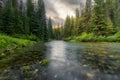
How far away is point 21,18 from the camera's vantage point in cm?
4594

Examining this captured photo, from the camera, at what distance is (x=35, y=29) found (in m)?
52.0

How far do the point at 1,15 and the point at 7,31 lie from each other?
3.85 m

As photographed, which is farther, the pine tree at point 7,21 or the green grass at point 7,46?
the pine tree at point 7,21

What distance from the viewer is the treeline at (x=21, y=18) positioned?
36906 millimetres

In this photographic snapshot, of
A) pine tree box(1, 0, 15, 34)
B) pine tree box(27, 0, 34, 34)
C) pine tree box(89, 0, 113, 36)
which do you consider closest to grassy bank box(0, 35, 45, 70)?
pine tree box(1, 0, 15, 34)

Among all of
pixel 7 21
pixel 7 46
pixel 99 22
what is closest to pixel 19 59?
pixel 7 46

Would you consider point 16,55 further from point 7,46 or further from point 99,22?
point 99,22

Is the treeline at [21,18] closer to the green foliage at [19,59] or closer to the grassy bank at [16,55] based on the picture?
the grassy bank at [16,55]

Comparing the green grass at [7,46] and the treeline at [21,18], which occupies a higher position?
the treeline at [21,18]

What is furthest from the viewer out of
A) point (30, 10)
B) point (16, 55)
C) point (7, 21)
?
point (30, 10)

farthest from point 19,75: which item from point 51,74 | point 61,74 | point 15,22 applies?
point 15,22

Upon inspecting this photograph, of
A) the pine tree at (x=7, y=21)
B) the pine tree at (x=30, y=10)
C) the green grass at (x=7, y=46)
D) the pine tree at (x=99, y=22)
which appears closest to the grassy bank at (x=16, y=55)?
the green grass at (x=7, y=46)

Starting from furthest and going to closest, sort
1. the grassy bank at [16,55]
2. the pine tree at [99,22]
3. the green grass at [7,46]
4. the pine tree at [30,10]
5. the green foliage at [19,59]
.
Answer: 1. the pine tree at [30,10]
2. the pine tree at [99,22]
3. the green grass at [7,46]
4. the grassy bank at [16,55]
5. the green foliage at [19,59]

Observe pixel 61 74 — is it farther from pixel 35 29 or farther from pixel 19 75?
pixel 35 29
